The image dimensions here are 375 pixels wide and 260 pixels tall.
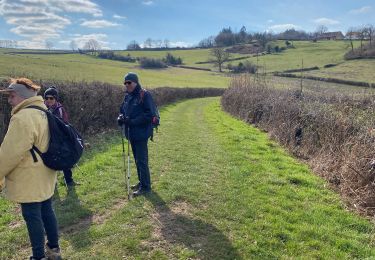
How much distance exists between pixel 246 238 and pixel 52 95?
5.33m

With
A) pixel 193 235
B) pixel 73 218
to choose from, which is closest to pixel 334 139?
pixel 193 235

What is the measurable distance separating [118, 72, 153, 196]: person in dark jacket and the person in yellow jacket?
3.02 metres

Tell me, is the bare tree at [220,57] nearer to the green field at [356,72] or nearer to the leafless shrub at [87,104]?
the green field at [356,72]

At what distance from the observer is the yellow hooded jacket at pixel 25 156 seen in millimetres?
4504

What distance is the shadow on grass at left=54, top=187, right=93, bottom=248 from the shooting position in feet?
19.7

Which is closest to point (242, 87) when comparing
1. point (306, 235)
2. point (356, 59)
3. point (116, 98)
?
point (116, 98)

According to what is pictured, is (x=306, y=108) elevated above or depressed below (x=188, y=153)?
above

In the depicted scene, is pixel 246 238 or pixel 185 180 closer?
pixel 246 238

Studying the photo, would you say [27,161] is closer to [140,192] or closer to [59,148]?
[59,148]

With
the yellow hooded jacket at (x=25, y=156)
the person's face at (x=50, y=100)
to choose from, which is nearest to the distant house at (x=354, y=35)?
the person's face at (x=50, y=100)

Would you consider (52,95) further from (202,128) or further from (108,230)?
(202,128)

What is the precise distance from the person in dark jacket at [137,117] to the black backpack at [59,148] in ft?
9.36

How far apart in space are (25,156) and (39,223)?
992mm

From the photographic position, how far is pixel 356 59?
8125cm
